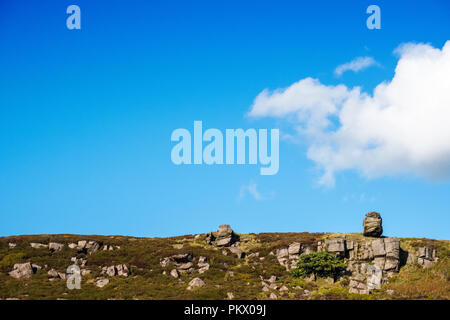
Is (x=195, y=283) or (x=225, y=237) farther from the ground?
(x=225, y=237)

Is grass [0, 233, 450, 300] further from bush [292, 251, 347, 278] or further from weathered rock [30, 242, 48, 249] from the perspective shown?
bush [292, 251, 347, 278]

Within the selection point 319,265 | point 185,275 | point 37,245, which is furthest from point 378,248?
point 37,245

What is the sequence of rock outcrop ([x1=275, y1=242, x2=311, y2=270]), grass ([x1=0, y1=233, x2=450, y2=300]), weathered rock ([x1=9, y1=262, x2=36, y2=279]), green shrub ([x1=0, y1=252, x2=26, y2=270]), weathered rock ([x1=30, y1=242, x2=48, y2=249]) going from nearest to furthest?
1. grass ([x1=0, y1=233, x2=450, y2=300])
2. weathered rock ([x1=9, y1=262, x2=36, y2=279])
3. green shrub ([x1=0, y1=252, x2=26, y2=270])
4. rock outcrop ([x1=275, y1=242, x2=311, y2=270])
5. weathered rock ([x1=30, y1=242, x2=48, y2=249])

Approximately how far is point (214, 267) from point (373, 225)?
21649 mm

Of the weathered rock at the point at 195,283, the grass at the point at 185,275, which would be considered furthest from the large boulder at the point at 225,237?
the weathered rock at the point at 195,283

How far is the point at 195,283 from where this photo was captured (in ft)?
138

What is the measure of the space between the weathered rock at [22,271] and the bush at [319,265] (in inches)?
1208

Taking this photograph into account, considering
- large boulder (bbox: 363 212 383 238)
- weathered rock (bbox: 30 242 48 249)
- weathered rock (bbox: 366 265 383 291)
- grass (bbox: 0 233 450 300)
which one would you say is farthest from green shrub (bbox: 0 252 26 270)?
large boulder (bbox: 363 212 383 238)

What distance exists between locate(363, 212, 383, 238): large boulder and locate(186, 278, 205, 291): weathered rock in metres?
23.4

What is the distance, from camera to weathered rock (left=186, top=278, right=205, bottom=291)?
136ft

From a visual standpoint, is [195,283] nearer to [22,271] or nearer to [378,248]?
[22,271]

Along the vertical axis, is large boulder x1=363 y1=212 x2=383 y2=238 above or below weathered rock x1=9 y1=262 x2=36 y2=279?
above

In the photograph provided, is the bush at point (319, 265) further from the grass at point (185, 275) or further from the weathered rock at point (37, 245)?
the weathered rock at point (37, 245)

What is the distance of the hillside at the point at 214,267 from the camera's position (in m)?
38.9
